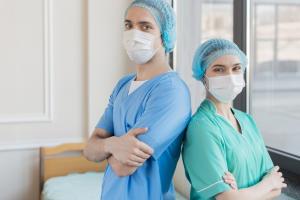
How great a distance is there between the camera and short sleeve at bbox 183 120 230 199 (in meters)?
1.03

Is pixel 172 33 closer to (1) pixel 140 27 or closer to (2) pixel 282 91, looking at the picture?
(1) pixel 140 27

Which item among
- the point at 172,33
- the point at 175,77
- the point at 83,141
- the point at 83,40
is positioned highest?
the point at 83,40

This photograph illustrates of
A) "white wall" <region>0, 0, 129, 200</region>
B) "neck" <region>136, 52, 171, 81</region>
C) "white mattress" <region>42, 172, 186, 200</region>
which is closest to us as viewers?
"neck" <region>136, 52, 171, 81</region>

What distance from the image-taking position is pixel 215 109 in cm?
116

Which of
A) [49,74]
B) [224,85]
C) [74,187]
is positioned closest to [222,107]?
[224,85]

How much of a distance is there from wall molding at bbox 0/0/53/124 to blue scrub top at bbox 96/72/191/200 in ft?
6.18

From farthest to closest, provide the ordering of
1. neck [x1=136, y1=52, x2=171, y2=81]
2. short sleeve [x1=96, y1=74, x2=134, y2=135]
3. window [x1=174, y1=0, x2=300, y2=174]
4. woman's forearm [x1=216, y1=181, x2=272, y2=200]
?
1. window [x1=174, y1=0, x2=300, y2=174]
2. short sleeve [x1=96, y1=74, x2=134, y2=135]
3. neck [x1=136, y1=52, x2=171, y2=81]
4. woman's forearm [x1=216, y1=181, x2=272, y2=200]

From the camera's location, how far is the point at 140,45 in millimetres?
1204

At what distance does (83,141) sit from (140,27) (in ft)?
6.85

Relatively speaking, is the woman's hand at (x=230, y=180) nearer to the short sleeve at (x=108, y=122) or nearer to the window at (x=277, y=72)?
the short sleeve at (x=108, y=122)

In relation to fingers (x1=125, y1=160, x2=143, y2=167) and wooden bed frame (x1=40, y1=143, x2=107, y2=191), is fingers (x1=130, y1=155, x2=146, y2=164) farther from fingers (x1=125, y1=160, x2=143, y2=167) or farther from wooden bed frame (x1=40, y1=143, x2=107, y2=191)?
wooden bed frame (x1=40, y1=143, x2=107, y2=191)

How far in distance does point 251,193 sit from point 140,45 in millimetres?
A: 521

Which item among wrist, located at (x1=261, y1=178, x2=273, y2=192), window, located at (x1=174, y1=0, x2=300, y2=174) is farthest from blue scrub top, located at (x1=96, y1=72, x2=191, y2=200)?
window, located at (x1=174, y1=0, x2=300, y2=174)

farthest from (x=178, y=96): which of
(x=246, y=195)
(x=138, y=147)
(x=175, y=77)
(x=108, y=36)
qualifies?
(x=108, y=36)
